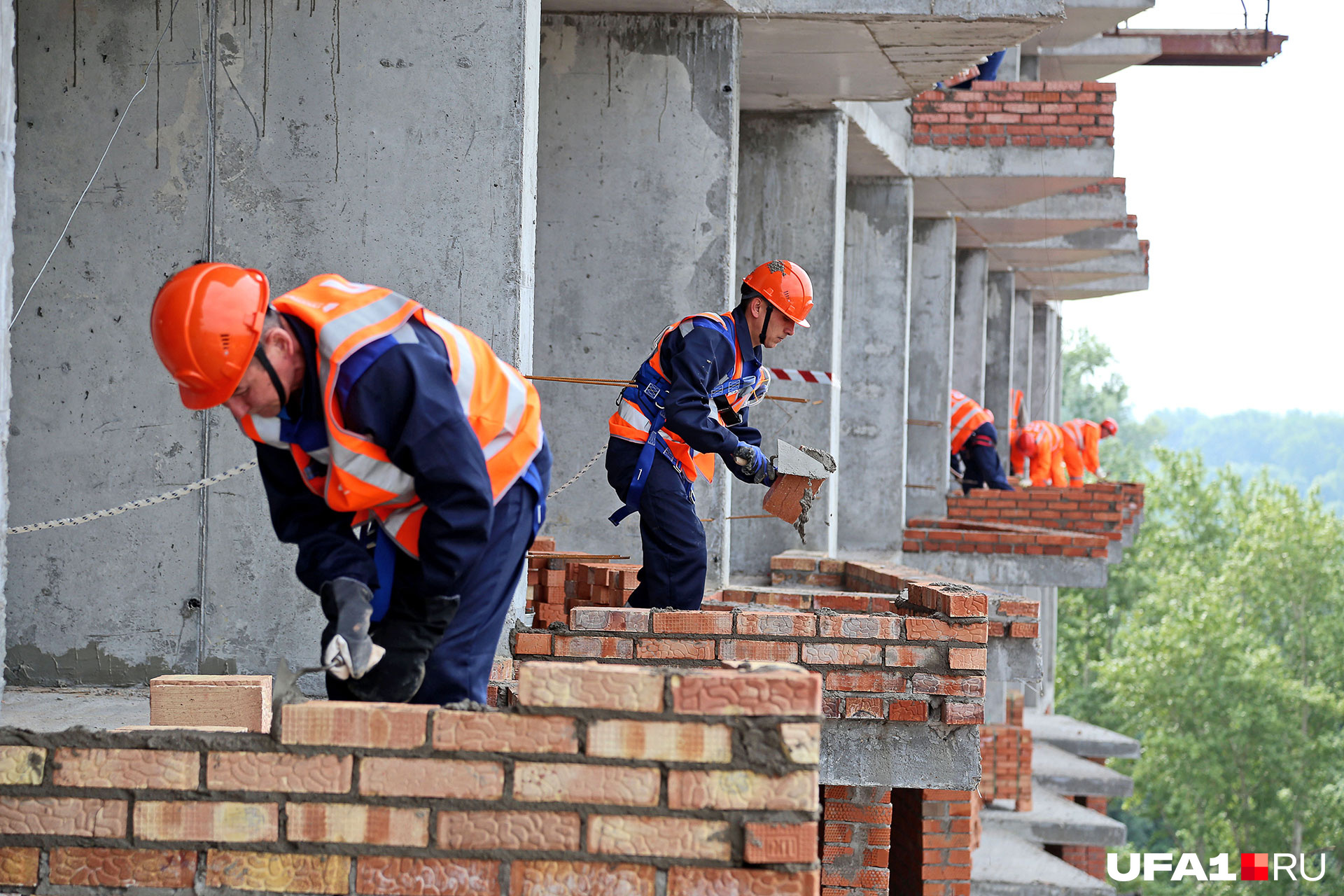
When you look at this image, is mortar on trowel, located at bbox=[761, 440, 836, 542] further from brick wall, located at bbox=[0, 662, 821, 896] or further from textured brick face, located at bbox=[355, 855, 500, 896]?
textured brick face, located at bbox=[355, 855, 500, 896]

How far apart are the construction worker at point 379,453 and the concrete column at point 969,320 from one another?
50.4 ft

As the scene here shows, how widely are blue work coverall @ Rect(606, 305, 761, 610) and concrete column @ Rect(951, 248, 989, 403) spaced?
510 inches

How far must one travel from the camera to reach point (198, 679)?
136 inches

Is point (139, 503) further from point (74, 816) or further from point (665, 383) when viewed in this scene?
point (74, 816)

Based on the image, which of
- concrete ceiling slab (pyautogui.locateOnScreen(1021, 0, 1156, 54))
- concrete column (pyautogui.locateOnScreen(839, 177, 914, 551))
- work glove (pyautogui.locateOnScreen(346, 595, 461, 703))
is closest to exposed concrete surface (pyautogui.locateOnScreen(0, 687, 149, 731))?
work glove (pyautogui.locateOnScreen(346, 595, 461, 703))

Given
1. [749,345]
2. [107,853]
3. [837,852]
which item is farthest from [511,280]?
[837,852]

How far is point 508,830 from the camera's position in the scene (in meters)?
2.57

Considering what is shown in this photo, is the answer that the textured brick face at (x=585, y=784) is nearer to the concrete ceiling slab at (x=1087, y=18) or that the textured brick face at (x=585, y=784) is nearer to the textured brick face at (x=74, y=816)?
→ the textured brick face at (x=74, y=816)

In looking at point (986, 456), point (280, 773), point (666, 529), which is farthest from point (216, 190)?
point (986, 456)

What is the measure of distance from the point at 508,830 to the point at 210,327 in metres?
1.09

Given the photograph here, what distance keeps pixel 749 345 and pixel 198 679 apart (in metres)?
2.56

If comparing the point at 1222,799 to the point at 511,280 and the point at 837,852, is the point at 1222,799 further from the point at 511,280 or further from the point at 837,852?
the point at 511,280

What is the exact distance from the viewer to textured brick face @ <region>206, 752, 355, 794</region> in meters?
2.58

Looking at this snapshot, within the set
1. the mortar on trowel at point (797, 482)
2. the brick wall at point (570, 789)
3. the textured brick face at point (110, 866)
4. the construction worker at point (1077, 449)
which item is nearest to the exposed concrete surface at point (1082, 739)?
the construction worker at point (1077, 449)
